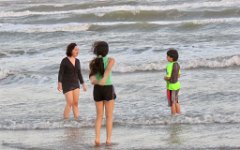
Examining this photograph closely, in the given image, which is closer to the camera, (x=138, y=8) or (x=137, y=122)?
(x=137, y=122)

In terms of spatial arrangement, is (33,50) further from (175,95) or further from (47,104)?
(175,95)

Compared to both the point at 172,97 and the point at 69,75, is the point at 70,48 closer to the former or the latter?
the point at 69,75

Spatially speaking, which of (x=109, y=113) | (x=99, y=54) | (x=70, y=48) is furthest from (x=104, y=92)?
(x=70, y=48)

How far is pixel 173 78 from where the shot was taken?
11.5 meters

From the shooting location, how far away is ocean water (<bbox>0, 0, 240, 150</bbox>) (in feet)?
33.4

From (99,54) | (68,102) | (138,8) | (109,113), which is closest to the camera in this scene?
(99,54)

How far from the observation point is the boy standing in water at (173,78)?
11.4m

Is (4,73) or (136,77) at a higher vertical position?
(4,73)

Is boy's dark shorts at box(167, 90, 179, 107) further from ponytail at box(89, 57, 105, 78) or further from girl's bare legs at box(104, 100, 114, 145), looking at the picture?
ponytail at box(89, 57, 105, 78)

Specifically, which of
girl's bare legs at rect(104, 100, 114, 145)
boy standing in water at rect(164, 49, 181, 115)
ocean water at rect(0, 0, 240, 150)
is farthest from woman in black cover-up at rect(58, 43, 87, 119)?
girl's bare legs at rect(104, 100, 114, 145)

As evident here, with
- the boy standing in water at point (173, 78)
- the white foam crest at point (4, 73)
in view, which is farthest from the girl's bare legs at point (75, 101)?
the white foam crest at point (4, 73)

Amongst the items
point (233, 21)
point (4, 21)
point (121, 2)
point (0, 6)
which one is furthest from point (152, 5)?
point (0, 6)

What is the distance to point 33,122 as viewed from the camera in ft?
37.9

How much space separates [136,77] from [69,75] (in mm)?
4583
